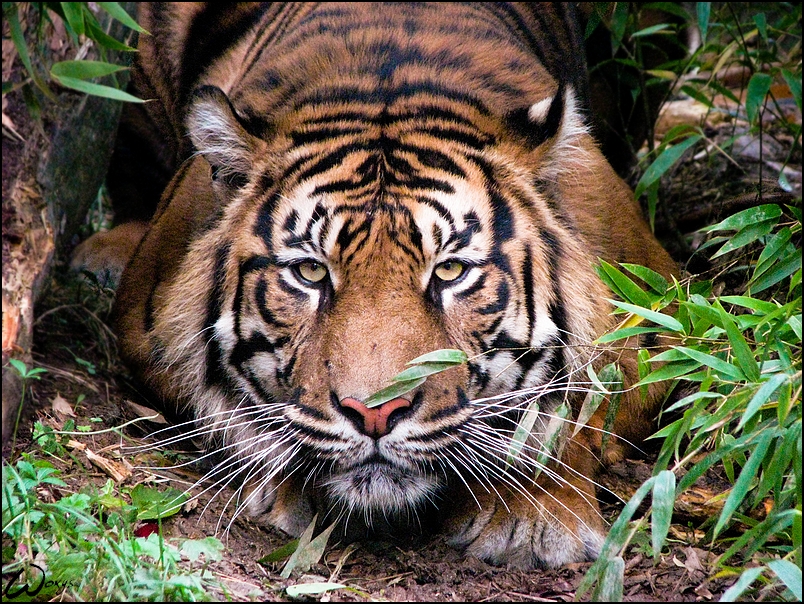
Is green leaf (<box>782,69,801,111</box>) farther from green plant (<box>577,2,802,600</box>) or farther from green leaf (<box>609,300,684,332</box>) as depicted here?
green leaf (<box>609,300,684,332</box>)

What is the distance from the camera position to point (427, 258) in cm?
252

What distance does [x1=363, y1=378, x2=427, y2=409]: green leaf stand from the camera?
2260 millimetres

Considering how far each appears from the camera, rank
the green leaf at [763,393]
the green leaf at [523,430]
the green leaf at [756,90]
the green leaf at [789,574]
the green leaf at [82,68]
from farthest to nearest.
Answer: the green leaf at [756,90] < the green leaf at [523,430] < the green leaf at [82,68] < the green leaf at [763,393] < the green leaf at [789,574]

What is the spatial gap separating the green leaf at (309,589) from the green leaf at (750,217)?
1459mm

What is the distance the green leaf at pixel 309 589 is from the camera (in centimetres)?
229

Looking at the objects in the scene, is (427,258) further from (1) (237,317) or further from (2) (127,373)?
(2) (127,373)

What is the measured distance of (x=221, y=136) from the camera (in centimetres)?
276

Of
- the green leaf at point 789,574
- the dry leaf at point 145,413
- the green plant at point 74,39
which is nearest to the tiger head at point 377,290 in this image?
the dry leaf at point 145,413

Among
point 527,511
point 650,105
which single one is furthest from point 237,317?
point 650,105

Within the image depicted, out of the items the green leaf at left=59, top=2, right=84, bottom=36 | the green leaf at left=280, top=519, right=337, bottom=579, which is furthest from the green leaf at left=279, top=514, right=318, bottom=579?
the green leaf at left=59, top=2, right=84, bottom=36

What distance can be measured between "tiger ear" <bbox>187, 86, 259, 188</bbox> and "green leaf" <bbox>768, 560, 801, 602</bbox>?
1.85 m

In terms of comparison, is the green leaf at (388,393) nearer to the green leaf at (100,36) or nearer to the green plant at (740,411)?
the green plant at (740,411)

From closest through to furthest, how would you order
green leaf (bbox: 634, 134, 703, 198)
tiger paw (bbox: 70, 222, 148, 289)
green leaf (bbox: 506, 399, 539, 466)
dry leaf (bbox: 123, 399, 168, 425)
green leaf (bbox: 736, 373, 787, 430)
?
1. green leaf (bbox: 736, 373, 787, 430)
2. green leaf (bbox: 506, 399, 539, 466)
3. dry leaf (bbox: 123, 399, 168, 425)
4. green leaf (bbox: 634, 134, 703, 198)
5. tiger paw (bbox: 70, 222, 148, 289)

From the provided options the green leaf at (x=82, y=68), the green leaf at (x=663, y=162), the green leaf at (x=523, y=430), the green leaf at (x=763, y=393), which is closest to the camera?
the green leaf at (x=763, y=393)
